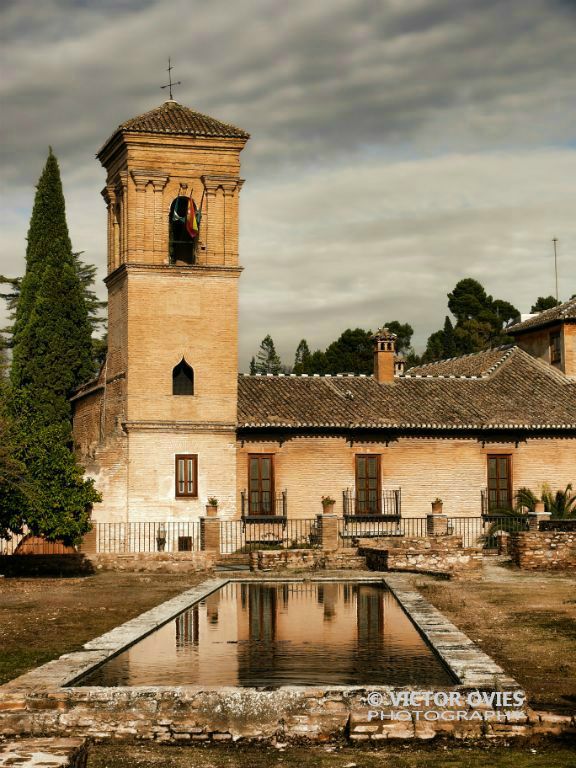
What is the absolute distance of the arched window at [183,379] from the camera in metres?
33.1

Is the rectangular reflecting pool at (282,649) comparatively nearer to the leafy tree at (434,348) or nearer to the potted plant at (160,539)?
the potted plant at (160,539)

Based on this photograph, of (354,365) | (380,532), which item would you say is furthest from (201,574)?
(354,365)

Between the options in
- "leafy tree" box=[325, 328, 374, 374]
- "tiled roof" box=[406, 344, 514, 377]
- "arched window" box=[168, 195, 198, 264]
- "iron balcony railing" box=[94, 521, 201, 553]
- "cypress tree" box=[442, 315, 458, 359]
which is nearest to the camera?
"iron balcony railing" box=[94, 521, 201, 553]

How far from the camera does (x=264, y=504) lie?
3353cm

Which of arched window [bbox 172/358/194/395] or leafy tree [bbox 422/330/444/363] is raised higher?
leafy tree [bbox 422/330/444/363]

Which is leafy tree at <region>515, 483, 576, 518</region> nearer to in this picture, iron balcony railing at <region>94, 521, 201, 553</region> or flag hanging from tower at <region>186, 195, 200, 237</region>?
iron balcony railing at <region>94, 521, 201, 553</region>

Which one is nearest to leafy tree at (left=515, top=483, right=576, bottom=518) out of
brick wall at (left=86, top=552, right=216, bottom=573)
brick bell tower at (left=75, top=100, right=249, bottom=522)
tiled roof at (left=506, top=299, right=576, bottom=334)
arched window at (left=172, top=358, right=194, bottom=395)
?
tiled roof at (left=506, top=299, right=576, bottom=334)

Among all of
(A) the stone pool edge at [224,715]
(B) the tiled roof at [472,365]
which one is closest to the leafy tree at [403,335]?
(B) the tiled roof at [472,365]

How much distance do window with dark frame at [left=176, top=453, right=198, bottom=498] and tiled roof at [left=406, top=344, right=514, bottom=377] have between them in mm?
10502

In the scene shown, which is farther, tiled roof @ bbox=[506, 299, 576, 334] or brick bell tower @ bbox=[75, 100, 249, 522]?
tiled roof @ bbox=[506, 299, 576, 334]

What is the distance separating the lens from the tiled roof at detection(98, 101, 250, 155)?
3297cm

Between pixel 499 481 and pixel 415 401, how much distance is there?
353 cm

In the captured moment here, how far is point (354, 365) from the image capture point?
235 ft

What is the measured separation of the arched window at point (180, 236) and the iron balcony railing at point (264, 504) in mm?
7145
